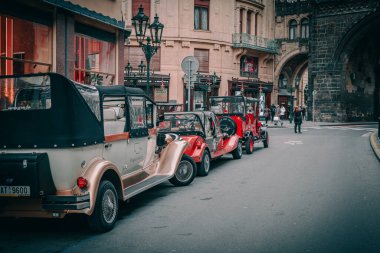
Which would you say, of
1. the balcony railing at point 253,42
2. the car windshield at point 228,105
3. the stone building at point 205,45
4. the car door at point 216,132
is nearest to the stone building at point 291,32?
the balcony railing at point 253,42

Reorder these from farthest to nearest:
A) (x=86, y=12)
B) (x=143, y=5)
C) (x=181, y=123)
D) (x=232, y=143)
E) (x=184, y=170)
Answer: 1. (x=143, y=5)
2. (x=232, y=143)
3. (x=86, y=12)
4. (x=181, y=123)
5. (x=184, y=170)

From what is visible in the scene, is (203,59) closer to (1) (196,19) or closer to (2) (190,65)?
(1) (196,19)

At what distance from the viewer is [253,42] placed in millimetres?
37531

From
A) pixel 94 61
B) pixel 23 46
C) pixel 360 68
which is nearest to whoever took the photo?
pixel 23 46

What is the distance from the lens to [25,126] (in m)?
5.66

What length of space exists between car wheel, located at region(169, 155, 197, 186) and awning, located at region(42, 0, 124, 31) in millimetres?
5321

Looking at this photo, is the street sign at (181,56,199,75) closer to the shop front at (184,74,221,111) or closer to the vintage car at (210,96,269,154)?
the vintage car at (210,96,269,154)

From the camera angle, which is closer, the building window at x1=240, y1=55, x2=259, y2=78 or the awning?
the awning

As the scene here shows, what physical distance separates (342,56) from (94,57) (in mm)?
27999

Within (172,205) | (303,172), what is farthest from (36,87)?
(303,172)

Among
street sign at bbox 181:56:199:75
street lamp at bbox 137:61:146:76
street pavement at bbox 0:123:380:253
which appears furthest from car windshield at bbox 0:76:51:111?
street lamp at bbox 137:61:146:76

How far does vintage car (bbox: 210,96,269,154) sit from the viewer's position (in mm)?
14539

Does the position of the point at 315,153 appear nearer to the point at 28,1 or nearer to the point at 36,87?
the point at 28,1

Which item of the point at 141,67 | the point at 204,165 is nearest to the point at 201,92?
the point at 141,67
